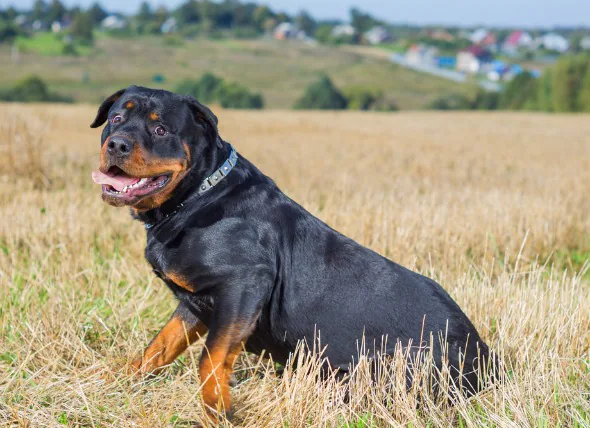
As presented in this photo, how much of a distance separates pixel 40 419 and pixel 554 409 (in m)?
2.37

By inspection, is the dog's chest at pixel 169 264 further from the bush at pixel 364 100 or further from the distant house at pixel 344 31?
the distant house at pixel 344 31

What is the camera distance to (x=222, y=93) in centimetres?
6775

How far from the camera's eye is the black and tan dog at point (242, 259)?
338cm

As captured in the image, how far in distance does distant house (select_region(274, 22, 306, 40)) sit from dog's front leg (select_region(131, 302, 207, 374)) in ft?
539

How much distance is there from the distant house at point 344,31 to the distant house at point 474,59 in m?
32.2

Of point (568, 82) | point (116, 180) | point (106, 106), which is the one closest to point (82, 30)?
point (568, 82)

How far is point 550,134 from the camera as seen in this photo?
26.0 meters

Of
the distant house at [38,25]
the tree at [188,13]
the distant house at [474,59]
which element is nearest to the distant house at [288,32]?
the tree at [188,13]

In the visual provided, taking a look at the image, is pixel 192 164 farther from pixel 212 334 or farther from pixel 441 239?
pixel 441 239

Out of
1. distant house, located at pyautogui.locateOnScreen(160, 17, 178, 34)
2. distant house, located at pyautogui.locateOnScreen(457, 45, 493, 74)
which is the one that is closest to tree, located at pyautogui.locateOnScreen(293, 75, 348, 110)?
distant house, located at pyautogui.locateOnScreen(457, 45, 493, 74)

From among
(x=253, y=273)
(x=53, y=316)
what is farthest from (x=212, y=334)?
(x=53, y=316)

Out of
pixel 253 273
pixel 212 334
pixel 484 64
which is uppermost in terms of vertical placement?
pixel 253 273

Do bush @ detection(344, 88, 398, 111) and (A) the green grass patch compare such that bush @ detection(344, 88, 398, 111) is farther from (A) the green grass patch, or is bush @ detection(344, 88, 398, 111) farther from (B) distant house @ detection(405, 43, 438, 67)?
(B) distant house @ detection(405, 43, 438, 67)

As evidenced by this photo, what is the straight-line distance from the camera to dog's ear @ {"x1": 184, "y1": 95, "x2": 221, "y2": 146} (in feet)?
11.8
